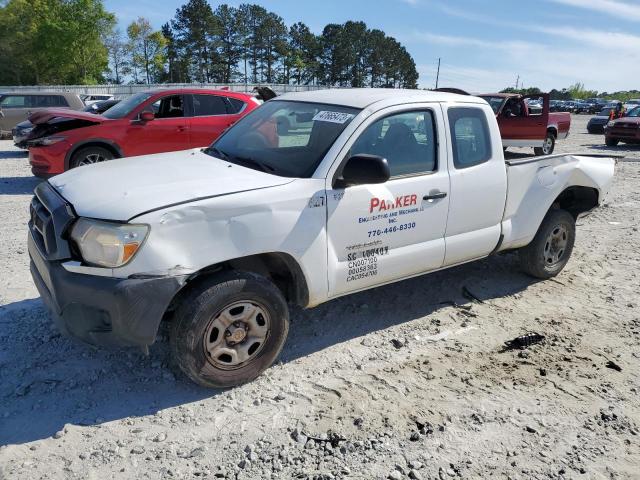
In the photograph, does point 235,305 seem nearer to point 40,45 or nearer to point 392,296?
point 392,296

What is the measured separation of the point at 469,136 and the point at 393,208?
3.67ft

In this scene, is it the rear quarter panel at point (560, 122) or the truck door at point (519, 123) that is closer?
the truck door at point (519, 123)

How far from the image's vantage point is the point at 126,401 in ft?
10.5

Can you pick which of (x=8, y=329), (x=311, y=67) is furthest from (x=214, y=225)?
(x=311, y=67)

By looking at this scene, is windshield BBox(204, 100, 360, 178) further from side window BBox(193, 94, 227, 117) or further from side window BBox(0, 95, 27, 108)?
side window BBox(0, 95, 27, 108)

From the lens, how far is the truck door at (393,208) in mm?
3521

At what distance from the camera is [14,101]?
17438mm

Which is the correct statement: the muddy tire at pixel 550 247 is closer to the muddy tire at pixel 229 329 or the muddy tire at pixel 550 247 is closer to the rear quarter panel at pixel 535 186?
the rear quarter panel at pixel 535 186

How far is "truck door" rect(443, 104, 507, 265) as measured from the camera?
4.14 metres

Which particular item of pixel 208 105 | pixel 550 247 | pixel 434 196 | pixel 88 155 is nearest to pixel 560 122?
pixel 208 105

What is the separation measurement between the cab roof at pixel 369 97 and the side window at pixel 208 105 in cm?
562

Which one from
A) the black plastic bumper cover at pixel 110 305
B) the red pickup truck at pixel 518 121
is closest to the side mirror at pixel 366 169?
the black plastic bumper cover at pixel 110 305

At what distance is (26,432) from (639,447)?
344 centimetres

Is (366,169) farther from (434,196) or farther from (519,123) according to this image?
(519,123)
